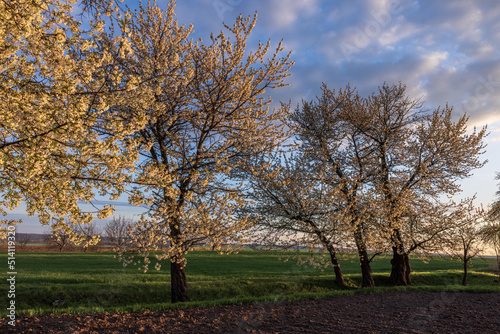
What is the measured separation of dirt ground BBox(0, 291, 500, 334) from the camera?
848 cm

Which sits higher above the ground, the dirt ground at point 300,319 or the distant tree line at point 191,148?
the distant tree line at point 191,148

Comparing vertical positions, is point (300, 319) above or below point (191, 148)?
below

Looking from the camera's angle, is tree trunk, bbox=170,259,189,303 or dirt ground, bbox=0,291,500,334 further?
tree trunk, bbox=170,259,189,303

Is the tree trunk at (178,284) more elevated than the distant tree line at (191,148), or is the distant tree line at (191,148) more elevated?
the distant tree line at (191,148)

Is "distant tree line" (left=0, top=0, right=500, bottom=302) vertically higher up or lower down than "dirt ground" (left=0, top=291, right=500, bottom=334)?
higher up

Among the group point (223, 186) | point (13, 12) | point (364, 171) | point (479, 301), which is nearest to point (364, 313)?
point (223, 186)

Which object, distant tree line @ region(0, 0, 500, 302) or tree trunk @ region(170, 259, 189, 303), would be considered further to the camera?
tree trunk @ region(170, 259, 189, 303)

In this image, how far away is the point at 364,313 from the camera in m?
11.7

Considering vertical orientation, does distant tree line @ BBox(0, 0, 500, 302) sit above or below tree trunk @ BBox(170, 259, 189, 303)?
above

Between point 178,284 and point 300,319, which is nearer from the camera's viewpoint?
point 300,319

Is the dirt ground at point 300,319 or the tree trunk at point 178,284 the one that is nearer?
the dirt ground at point 300,319

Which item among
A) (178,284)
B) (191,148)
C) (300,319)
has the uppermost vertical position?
(191,148)

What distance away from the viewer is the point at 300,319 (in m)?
10.1

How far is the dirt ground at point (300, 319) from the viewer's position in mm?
8477
